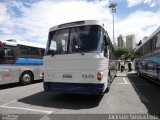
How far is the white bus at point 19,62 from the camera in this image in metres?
11.2

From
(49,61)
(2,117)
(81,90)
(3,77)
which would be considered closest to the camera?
(2,117)

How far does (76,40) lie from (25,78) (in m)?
6.88

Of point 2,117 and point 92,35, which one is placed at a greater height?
point 92,35

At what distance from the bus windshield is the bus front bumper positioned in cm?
128

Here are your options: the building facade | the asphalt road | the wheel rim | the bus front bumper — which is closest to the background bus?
the asphalt road

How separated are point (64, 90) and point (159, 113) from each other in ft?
11.3

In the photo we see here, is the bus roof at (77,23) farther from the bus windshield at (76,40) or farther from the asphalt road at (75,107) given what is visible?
the asphalt road at (75,107)

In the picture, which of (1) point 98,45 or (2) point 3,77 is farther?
(2) point 3,77

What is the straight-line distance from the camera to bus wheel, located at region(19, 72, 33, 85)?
12.7m

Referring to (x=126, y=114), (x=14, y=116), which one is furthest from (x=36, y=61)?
(x=126, y=114)

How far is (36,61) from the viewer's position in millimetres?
14086

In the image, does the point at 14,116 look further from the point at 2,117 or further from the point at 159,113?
the point at 159,113

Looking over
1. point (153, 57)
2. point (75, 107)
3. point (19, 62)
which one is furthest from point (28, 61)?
point (153, 57)

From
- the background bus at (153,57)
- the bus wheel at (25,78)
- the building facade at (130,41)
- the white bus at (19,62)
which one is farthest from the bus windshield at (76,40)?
the building facade at (130,41)
